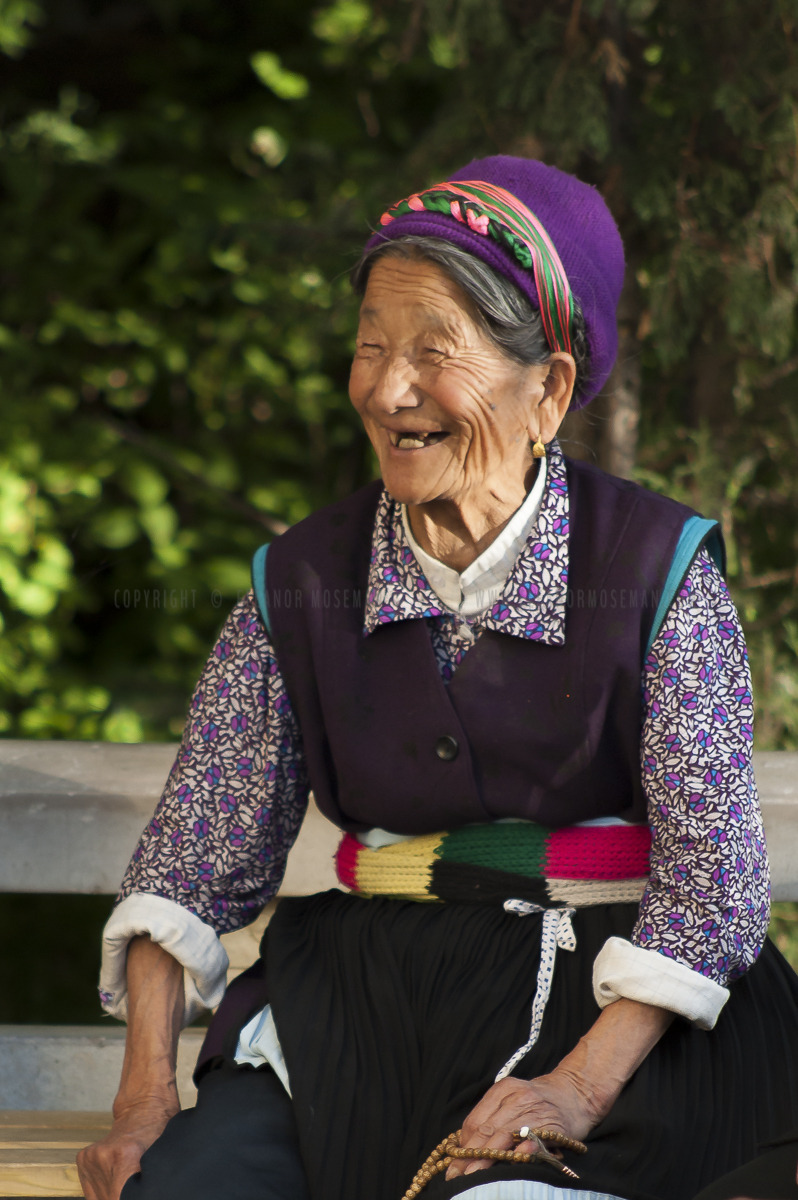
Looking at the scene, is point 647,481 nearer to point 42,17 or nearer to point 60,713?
point 60,713

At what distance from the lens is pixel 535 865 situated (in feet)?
6.17

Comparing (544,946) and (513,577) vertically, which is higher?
(513,577)

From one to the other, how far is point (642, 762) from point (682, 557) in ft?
0.93

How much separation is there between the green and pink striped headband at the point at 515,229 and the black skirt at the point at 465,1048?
84 centimetres

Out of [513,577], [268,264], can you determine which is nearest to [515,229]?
[513,577]

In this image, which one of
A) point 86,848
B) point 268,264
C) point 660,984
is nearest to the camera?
point 660,984

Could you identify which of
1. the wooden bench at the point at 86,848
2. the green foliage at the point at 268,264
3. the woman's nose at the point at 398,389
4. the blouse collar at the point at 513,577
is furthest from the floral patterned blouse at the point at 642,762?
the green foliage at the point at 268,264

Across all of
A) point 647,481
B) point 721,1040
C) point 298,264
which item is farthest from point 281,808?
point 298,264

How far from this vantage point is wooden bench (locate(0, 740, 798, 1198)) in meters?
2.50

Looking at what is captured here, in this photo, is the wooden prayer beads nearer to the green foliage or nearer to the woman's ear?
the woman's ear

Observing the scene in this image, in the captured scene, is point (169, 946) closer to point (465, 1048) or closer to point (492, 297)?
point (465, 1048)

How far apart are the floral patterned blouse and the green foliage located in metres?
1.68

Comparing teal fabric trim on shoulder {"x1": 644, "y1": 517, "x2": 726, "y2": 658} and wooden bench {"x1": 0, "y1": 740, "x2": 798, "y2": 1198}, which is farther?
wooden bench {"x1": 0, "y1": 740, "x2": 798, "y2": 1198}

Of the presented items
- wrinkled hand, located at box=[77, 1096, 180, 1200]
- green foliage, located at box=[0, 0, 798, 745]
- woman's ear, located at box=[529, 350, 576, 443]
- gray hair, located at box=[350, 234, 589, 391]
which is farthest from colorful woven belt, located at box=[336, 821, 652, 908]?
green foliage, located at box=[0, 0, 798, 745]
